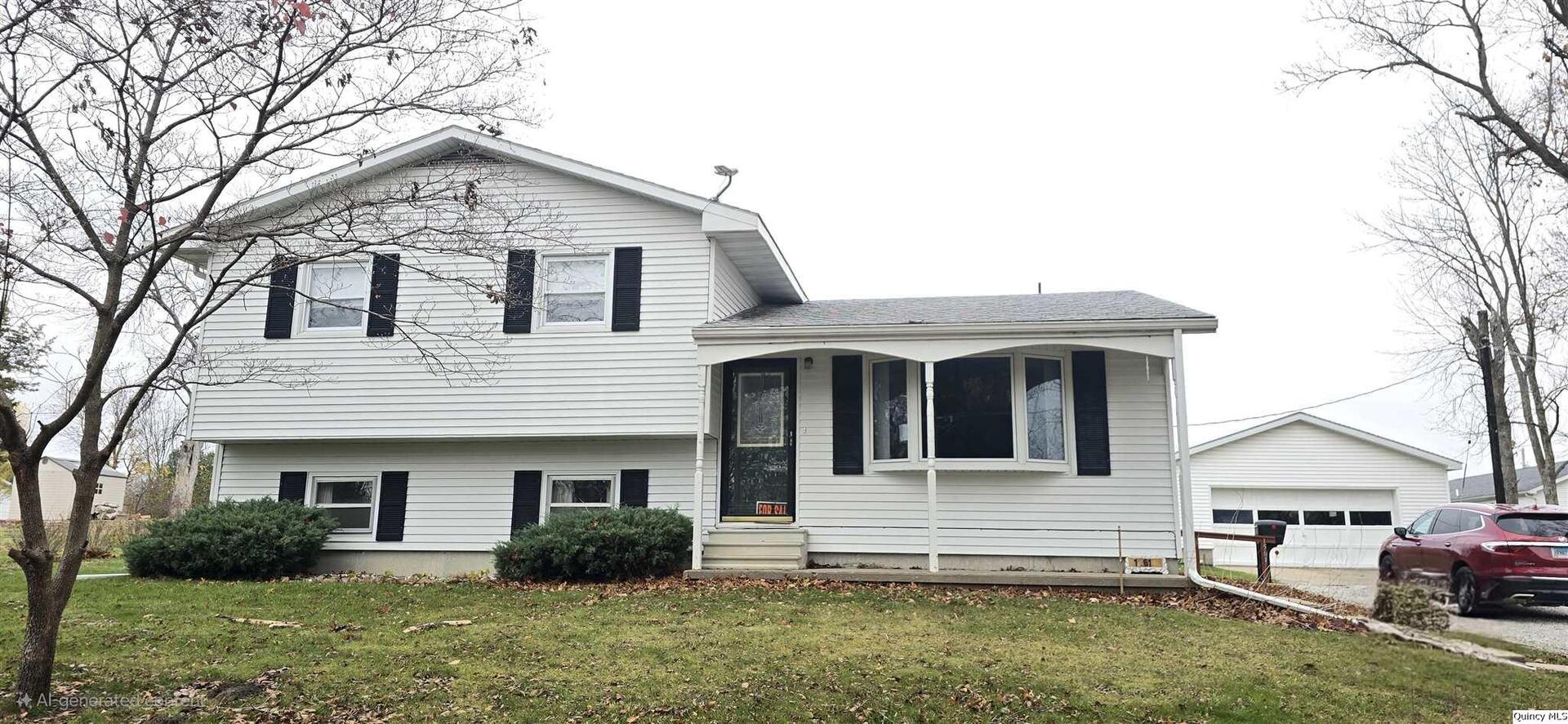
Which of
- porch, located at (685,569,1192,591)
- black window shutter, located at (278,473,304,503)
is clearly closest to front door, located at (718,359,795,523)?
porch, located at (685,569,1192,591)

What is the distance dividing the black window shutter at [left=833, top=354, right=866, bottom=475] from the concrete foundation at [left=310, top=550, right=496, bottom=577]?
504cm

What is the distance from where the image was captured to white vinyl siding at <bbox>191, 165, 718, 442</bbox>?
12125 millimetres

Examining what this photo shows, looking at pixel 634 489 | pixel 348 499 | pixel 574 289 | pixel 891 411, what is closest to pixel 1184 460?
pixel 891 411

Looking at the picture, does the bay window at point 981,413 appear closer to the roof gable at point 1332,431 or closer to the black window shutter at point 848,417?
the black window shutter at point 848,417

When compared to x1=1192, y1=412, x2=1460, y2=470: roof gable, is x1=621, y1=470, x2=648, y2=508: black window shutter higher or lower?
lower

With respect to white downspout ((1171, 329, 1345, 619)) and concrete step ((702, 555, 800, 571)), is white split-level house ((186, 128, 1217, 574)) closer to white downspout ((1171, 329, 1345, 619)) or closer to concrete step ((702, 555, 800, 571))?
concrete step ((702, 555, 800, 571))

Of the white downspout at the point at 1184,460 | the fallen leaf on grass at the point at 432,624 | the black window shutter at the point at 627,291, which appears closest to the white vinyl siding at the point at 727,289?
the black window shutter at the point at 627,291

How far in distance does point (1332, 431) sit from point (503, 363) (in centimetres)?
1995

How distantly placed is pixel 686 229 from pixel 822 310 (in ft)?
7.70

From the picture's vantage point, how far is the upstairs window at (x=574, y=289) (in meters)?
12.6

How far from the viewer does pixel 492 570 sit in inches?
486

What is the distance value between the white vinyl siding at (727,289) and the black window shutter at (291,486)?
6561 mm

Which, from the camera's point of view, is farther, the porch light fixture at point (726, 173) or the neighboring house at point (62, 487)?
the neighboring house at point (62, 487)

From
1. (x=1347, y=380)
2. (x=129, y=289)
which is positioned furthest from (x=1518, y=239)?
(x=129, y=289)
